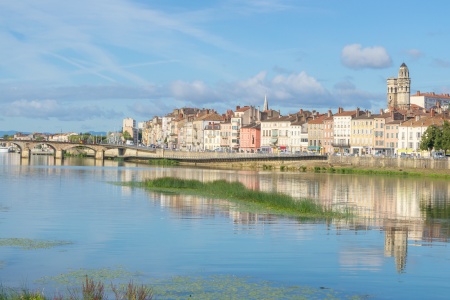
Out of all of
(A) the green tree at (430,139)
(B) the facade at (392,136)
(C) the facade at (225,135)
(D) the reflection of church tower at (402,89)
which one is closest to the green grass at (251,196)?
(A) the green tree at (430,139)

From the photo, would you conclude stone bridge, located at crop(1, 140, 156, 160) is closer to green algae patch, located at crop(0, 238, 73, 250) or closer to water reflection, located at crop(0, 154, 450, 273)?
water reflection, located at crop(0, 154, 450, 273)

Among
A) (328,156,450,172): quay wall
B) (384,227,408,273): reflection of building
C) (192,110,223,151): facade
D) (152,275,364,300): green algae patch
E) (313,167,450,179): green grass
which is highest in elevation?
(192,110,223,151): facade

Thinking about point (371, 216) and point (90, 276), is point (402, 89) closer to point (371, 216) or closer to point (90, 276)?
point (371, 216)

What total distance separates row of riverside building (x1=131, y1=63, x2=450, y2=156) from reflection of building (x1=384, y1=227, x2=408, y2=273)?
84269 mm

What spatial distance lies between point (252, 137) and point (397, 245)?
428 feet

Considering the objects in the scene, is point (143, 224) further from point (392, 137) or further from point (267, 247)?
point (392, 137)

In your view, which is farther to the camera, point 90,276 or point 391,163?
point 391,163

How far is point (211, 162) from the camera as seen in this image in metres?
123

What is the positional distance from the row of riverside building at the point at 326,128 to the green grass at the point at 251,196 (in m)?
66.6

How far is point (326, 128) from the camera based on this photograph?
141 metres

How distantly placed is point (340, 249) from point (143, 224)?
9.85 metres

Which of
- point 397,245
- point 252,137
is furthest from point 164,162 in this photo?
point 397,245

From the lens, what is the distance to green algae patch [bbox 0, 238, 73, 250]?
24.9 meters

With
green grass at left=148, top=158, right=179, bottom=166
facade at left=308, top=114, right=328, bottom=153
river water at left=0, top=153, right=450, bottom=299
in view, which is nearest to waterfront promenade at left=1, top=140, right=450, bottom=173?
green grass at left=148, top=158, right=179, bottom=166
